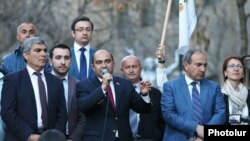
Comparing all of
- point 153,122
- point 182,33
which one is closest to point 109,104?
point 153,122

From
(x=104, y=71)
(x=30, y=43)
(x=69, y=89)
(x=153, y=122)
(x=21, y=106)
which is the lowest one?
(x=153, y=122)

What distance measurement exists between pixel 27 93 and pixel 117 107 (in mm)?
1126

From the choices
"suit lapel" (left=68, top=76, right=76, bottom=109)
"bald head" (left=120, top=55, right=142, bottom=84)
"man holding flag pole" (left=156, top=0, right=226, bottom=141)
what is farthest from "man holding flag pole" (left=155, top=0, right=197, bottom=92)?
"suit lapel" (left=68, top=76, right=76, bottom=109)

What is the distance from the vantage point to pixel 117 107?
12.3 meters

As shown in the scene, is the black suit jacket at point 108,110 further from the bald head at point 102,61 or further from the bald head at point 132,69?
the bald head at point 132,69

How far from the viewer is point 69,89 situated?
12516 millimetres

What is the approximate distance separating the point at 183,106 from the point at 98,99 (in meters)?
1.12

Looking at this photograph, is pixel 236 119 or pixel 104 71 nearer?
pixel 104 71

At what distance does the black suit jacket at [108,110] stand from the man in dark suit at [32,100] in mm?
297

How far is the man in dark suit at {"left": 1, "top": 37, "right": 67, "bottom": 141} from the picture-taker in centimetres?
1183

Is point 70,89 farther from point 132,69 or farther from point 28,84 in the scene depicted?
point 132,69

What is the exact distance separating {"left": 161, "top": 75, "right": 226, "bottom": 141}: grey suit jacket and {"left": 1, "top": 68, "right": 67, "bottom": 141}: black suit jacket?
4.46ft

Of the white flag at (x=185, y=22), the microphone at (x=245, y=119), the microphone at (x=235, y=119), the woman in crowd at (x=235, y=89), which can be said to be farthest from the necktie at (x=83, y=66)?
the microphone at (x=245, y=119)

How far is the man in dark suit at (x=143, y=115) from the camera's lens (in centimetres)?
1341
